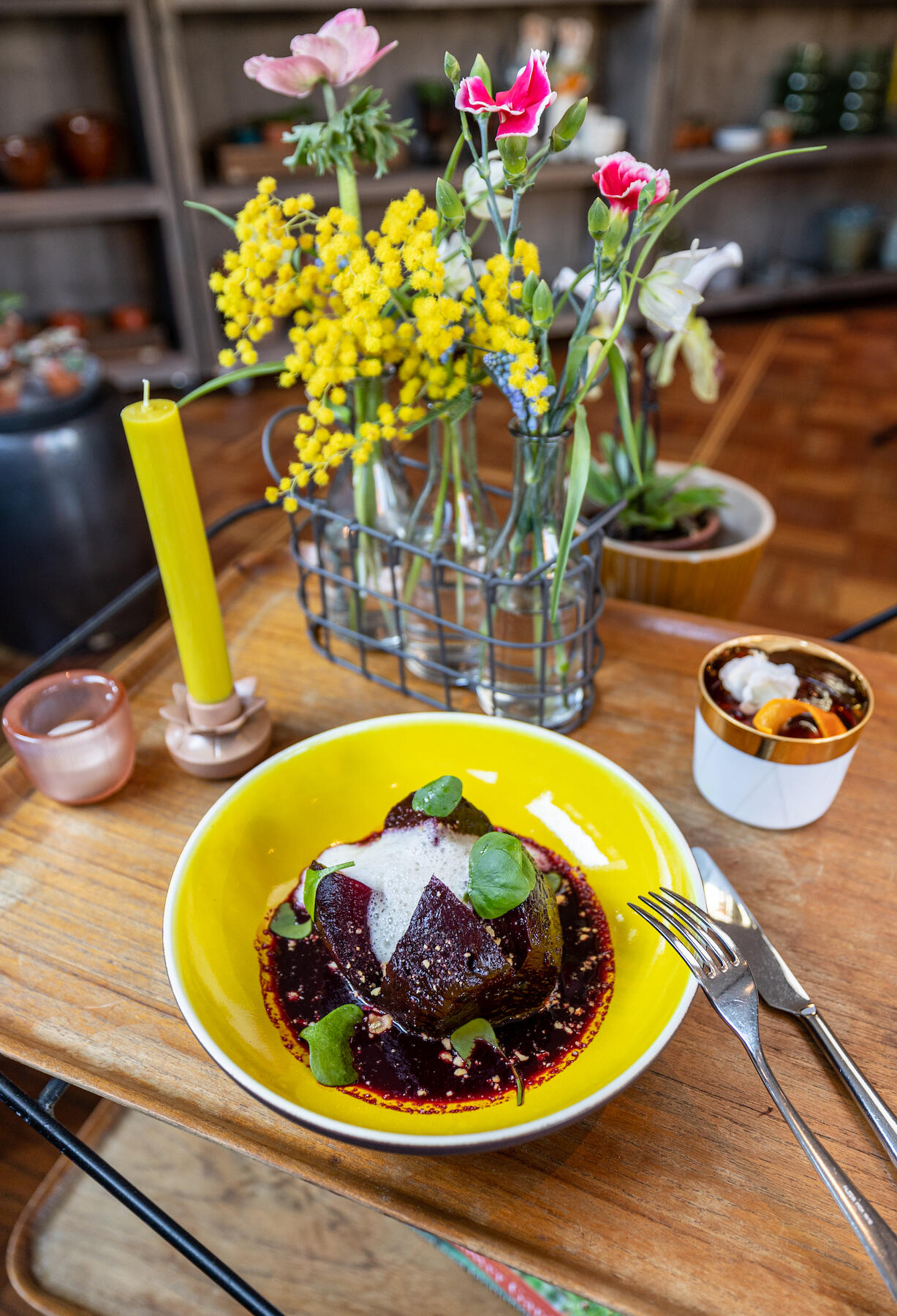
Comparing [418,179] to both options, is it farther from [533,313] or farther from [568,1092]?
[568,1092]

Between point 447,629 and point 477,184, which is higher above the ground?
point 477,184

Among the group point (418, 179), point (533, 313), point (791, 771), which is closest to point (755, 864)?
point (791, 771)

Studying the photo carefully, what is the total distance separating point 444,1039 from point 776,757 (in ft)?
0.75

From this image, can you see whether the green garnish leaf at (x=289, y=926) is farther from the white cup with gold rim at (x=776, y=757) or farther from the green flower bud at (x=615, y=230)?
the green flower bud at (x=615, y=230)

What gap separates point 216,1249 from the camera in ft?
2.01

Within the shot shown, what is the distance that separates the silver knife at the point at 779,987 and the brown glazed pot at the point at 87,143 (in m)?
1.77

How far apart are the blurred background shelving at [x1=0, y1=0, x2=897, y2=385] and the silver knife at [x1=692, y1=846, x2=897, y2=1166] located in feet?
5.64

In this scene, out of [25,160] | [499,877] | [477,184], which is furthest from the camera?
[25,160]

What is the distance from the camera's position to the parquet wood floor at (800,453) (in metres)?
1.34

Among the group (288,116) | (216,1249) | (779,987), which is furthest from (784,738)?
(288,116)

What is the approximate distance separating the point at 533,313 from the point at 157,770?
0.35m

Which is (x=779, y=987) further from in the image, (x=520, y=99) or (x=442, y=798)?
(x=520, y=99)

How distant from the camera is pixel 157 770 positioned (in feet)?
1.94

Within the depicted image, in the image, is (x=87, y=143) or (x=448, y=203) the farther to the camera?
(x=87, y=143)
